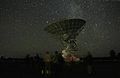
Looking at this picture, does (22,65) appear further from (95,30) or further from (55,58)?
(95,30)

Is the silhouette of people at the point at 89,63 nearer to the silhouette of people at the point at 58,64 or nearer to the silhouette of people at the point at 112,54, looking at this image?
the silhouette of people at the point at 112,54

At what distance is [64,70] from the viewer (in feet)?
43.1

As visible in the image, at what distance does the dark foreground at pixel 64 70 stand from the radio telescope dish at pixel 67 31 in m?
0.57

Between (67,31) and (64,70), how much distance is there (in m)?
1.32

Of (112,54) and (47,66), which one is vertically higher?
(112,54)

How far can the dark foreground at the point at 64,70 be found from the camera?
42.7 ft

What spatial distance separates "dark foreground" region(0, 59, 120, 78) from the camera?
42.7 ft

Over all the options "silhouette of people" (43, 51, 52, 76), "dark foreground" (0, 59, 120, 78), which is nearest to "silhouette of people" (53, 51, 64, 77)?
→ "dark foreground" (0, 59, 120, 78)

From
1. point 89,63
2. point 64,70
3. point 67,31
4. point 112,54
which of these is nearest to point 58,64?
point 64,70

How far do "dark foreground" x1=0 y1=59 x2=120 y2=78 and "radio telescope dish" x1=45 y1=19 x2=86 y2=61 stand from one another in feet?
1.86

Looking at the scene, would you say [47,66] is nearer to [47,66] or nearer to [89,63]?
[47,66]

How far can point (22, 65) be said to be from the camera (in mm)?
13070

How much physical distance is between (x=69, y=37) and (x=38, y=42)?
1.24m

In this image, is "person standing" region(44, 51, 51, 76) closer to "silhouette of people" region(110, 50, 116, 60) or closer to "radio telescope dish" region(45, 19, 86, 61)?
"radio telescope dish" region(45, 19, 86, 61)
